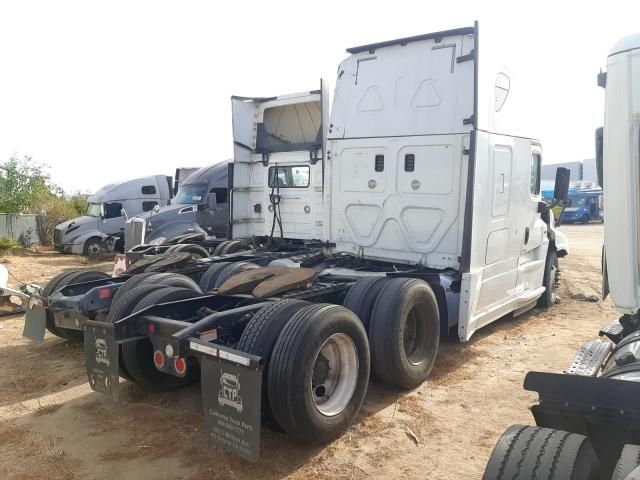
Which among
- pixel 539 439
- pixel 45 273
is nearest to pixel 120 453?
pixel 539 439

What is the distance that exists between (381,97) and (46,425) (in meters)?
4.90

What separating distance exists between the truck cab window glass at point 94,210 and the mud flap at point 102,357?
1522 centimetres

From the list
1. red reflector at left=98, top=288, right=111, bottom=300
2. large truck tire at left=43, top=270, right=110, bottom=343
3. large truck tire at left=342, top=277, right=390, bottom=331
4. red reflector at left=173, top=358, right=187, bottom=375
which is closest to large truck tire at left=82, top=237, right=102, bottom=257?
large truck tire at left=43, top=270, right=110, bottom=343

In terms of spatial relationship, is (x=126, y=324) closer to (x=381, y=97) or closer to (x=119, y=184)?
(x=381, y=97)

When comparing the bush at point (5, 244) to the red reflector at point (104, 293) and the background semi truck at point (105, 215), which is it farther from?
the red reflector at point (104, 293)

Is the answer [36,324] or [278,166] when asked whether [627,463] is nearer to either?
[36,324]

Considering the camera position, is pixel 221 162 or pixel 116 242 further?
pixel 116 242

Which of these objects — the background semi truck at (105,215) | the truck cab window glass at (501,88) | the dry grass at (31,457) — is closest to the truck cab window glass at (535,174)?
the truck cab window glass at (501,88)

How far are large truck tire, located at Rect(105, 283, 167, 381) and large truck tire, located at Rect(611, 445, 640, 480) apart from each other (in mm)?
3900

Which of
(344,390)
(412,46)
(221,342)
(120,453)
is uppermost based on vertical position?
(412,46)

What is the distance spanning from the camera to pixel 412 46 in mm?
6477

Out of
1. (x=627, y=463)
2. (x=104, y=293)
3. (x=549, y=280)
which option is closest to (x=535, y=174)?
(x=549, y=280)

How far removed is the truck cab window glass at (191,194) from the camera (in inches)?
581

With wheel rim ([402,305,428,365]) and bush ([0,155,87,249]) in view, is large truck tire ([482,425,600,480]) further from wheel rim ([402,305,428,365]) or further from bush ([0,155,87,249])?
bush ([0,155,87,249])
